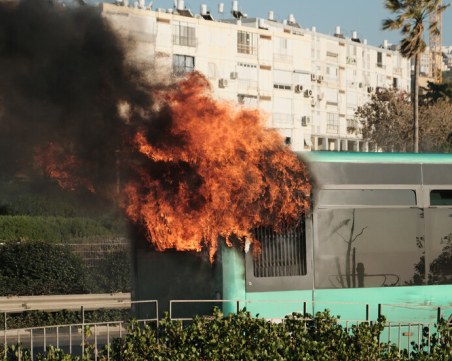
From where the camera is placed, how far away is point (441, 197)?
17141 mm

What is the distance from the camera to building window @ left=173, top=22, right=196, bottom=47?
83625 millimetres

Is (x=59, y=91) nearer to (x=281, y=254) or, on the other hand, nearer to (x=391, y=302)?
(x=281, y=254)

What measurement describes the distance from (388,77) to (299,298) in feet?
381

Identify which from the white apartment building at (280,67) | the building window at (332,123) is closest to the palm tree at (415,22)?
the white apartment building at (280,67)

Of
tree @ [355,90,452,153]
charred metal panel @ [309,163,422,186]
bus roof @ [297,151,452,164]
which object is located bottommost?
charred metal panel @ [309,163,422,186]

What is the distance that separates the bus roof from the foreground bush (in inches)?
131

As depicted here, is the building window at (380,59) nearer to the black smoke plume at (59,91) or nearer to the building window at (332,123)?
the building window at (332,123)

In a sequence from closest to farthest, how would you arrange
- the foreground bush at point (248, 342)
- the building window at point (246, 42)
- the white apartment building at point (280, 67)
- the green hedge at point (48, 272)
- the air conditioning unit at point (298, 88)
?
the foreground bush at point (248, 342) → the green hedge at point (48, 272) → the white apartment building at point (280, 67) → the building window at point (246, 42) → the air conditioning unit at point (298, 88)

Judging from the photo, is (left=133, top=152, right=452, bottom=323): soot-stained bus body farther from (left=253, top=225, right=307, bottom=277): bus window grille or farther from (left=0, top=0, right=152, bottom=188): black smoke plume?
(left=0, top=0, right=152, bottom=188): black smoke plume

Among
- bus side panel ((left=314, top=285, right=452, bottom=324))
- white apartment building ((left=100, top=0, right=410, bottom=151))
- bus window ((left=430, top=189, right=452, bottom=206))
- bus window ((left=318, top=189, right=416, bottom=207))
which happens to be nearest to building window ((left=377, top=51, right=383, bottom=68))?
white apartment building ((left=100, top=0, right=410, bottom=151))

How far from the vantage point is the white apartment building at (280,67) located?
84000 millimetres

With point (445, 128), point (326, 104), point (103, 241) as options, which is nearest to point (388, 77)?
point (326, 104)

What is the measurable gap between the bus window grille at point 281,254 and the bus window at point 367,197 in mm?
625

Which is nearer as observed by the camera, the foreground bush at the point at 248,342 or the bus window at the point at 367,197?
the foreground bush at the point at 248,342
